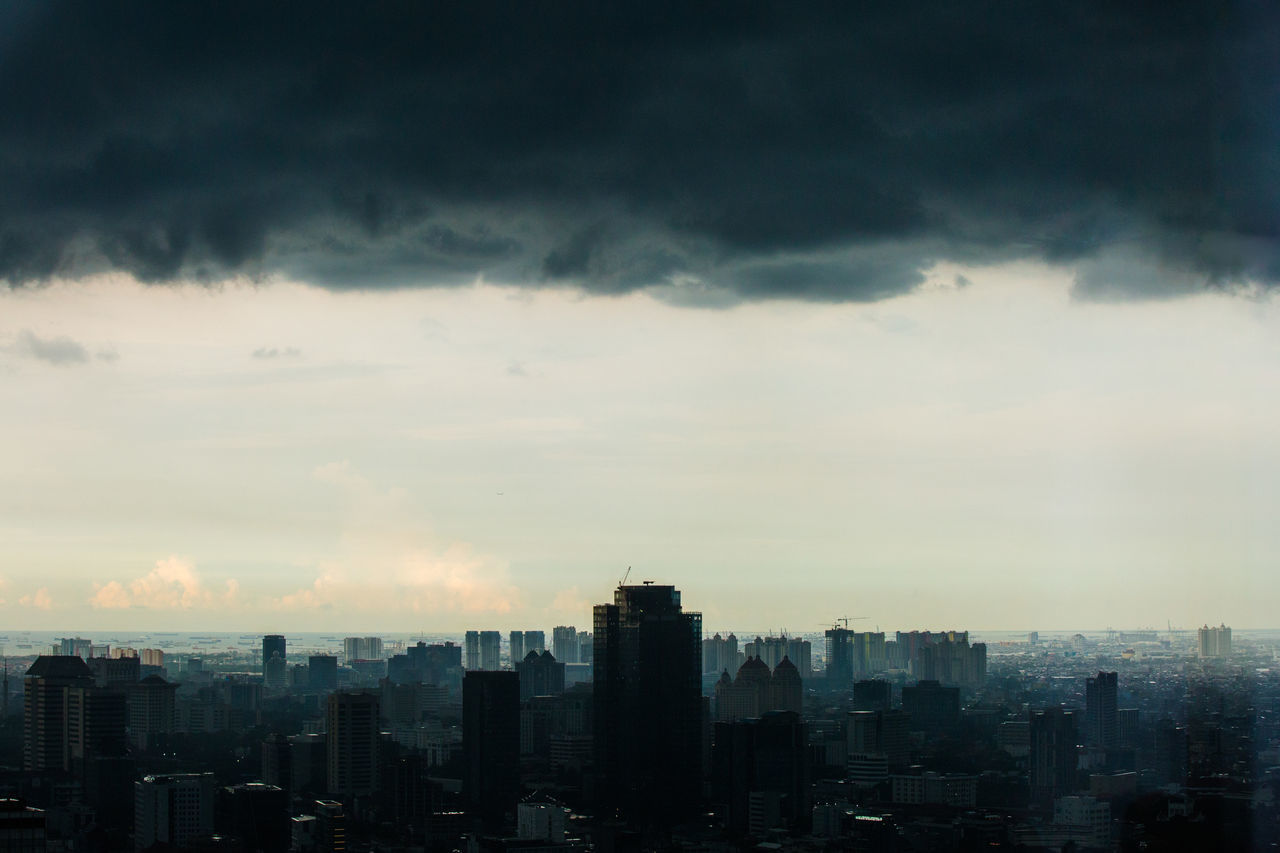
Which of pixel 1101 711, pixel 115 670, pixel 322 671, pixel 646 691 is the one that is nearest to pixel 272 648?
pixel 322 671

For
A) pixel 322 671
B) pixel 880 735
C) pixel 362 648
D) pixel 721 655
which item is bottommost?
pixel 880 735

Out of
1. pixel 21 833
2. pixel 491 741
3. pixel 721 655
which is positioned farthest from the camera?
pixel 721 655

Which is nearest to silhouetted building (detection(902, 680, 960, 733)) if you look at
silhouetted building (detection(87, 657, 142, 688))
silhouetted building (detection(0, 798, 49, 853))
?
silhouetted building (detection(87, 657, 142, 688))

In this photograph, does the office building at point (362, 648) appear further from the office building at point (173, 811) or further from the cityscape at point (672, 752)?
the office building at point (173, 811)

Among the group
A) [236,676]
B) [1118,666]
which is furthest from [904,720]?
[236,676]

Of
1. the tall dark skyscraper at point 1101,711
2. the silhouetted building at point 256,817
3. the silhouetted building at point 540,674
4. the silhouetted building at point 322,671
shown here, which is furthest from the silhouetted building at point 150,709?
the tall dark skyscraper at point 1101,711

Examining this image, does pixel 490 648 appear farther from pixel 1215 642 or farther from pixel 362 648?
pixel 1215 642
